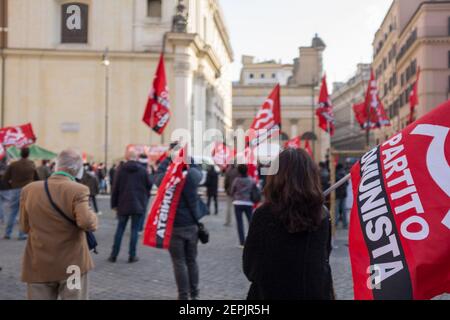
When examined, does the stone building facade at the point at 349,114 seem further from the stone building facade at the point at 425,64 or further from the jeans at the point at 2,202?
the jeans at the point at 2,202

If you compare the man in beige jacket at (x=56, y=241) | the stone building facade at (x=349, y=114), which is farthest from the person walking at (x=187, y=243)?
the stone building facade at (x=349, y=114)

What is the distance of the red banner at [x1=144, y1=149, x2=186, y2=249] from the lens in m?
6.36

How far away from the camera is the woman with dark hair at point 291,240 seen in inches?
115

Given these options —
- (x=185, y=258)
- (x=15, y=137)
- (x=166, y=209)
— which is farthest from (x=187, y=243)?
(x=15, y=137)

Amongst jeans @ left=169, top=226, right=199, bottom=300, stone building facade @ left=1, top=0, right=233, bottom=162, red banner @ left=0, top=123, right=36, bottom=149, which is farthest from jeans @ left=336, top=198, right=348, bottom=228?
stone building facade @ left=1, top=0, right=233, bottom=162

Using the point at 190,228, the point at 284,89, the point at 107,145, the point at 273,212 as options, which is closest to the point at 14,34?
the point at 107,145

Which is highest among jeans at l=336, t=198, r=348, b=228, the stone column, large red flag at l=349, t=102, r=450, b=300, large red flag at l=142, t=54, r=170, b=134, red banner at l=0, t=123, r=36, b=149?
the stone column

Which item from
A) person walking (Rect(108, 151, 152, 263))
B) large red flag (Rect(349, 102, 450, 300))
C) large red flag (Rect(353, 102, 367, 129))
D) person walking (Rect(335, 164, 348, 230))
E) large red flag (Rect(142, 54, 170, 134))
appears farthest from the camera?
large red flag (Rect(353, 102, 367, 129))

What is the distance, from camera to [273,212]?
9.71ft

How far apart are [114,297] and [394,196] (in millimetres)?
4904

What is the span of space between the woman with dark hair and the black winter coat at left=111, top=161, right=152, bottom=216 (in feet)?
20.4

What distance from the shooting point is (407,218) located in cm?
231

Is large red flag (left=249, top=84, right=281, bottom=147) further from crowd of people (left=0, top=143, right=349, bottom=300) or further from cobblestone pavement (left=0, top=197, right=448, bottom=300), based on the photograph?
crowd of people (left=0, top=143, right=349, bottom=300)

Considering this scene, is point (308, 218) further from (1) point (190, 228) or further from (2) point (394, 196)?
(1) point (190, 228)
